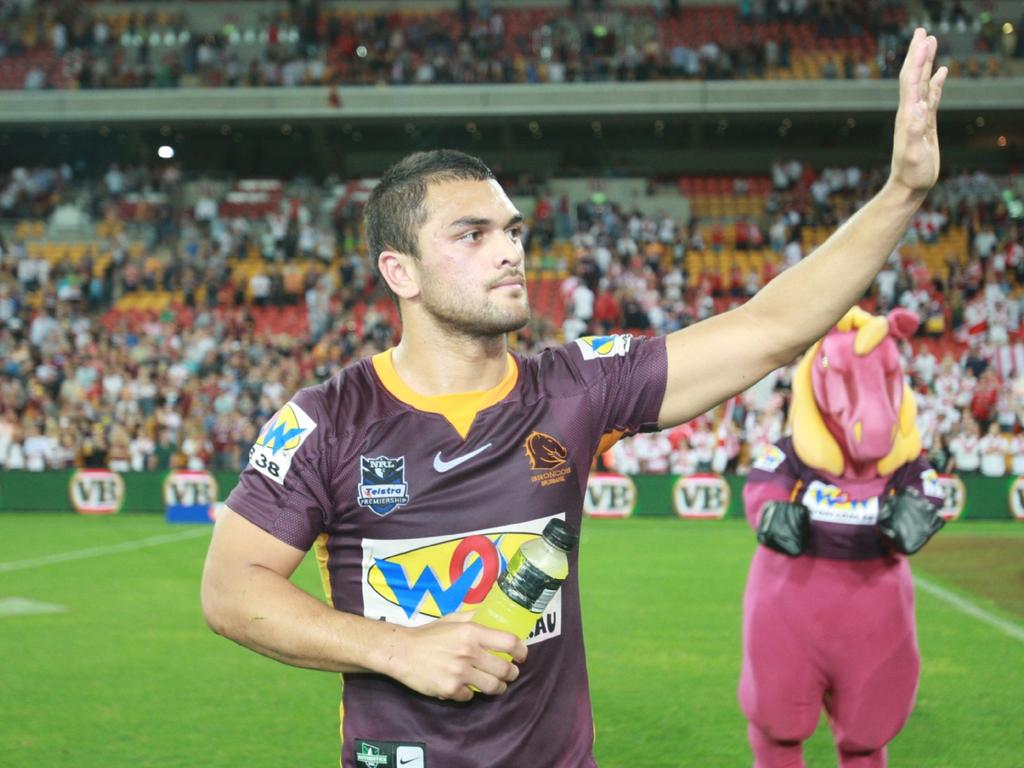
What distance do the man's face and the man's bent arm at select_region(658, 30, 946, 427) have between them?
42cm

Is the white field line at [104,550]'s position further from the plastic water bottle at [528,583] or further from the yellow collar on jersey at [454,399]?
the plastic water bottle at [528,583]

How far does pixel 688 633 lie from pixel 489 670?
7.47m

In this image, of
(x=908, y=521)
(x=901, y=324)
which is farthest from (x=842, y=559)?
(x=901, y=324)

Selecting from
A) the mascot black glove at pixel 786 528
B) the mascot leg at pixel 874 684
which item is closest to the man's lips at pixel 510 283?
the mascot black glove at pixel 786 528

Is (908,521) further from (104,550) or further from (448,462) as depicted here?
(104,550)

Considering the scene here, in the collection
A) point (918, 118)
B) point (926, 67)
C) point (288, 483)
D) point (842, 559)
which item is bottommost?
point (842, 559)

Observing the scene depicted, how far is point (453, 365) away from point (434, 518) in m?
0.41

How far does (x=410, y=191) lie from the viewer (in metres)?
2.83

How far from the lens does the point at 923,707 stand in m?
7.22

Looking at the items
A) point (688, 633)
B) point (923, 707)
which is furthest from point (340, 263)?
point (923, 707)

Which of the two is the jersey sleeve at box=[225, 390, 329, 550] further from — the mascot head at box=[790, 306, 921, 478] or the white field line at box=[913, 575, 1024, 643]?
the white field line at box=[913, 575, 1024, 643]

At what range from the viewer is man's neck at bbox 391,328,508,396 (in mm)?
2846

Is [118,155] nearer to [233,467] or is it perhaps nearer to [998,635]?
[233,467]

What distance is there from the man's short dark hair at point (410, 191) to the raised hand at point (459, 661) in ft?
3.15
